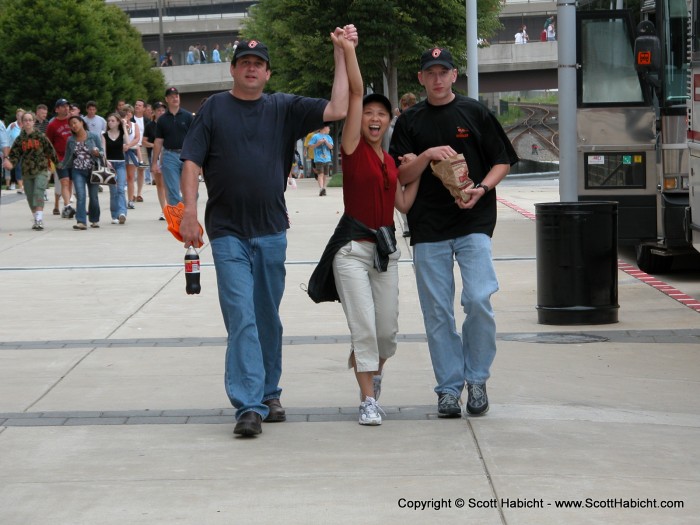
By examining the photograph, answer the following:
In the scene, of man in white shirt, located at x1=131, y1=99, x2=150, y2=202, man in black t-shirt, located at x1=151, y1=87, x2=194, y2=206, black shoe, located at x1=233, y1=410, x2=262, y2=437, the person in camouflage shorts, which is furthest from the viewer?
man in white shirt, located at x1=131, y1=99, x2=150, y2=202

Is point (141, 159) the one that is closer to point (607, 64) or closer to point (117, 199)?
point (117, 199)

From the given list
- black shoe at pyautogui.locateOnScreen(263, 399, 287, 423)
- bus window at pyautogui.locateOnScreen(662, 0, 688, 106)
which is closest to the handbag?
bus window at pyautogui.locateOnScreen(662, 0, 688, 106)

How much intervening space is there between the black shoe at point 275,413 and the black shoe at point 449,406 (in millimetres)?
817

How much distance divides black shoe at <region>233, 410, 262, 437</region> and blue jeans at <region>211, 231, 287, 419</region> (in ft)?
0.12

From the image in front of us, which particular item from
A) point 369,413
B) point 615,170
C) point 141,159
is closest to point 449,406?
point 369,413

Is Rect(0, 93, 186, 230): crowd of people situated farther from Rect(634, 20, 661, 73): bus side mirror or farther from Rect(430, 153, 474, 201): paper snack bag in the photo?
Rect(430, 153, 474, 201): paper snack bag

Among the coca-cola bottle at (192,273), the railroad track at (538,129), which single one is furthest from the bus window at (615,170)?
the railroad track at (538,129)

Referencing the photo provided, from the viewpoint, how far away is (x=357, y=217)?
6.96 meters

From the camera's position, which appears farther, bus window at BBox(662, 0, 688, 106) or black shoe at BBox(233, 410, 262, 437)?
bus window at BBox(662, 0, 688, 106)

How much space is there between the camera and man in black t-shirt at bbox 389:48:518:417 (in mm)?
7043

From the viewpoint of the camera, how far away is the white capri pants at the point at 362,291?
6922 mm

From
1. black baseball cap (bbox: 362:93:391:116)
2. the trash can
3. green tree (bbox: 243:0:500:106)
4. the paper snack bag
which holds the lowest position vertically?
the trash can

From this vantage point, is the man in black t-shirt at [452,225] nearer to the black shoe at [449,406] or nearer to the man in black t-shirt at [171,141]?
the black shoe at [449,406]

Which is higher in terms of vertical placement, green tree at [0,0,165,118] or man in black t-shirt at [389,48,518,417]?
green tree at [0,0,165,118]
